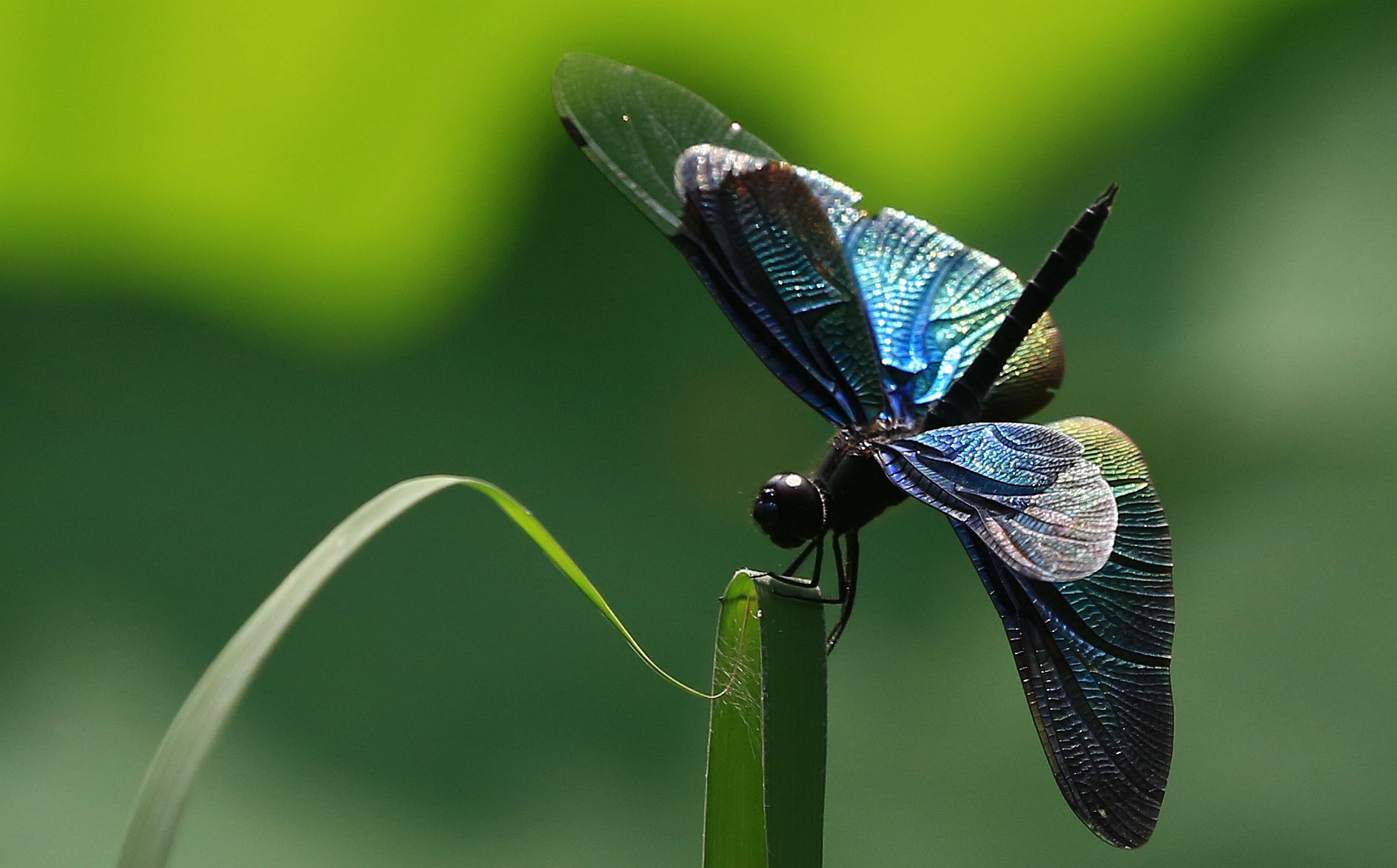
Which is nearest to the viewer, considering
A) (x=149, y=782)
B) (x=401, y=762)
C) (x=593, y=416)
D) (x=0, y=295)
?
(x=149, y=782)

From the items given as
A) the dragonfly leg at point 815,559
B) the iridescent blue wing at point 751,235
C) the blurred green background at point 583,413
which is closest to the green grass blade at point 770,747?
the dragonfly leg at point 815,559

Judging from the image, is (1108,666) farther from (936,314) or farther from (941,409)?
(936,314)

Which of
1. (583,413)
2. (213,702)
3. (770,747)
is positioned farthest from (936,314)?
(583,413)

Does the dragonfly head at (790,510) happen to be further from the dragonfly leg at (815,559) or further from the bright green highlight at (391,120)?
the bright green highlight at (391,120)

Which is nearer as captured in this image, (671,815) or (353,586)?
(671,815)

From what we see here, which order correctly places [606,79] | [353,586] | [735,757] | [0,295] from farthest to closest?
[0,295], [353,586], [606,79], [735,757]

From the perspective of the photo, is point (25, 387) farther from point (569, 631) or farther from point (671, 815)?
point (671, 815)

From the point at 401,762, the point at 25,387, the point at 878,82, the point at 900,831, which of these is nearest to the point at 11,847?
the point at 401,762
